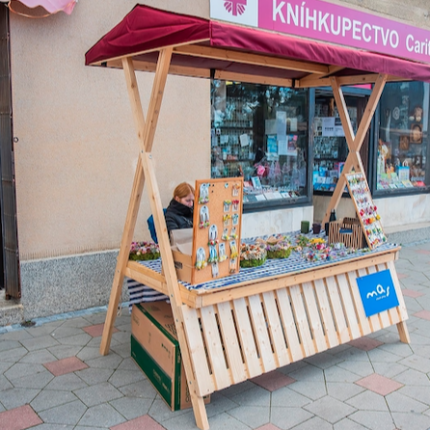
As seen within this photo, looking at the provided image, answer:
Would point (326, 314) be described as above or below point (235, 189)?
below

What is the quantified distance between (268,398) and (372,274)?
1.39m

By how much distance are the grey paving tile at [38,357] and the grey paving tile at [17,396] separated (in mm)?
465

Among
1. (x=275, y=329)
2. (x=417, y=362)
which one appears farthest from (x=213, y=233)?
(x=417, y=362)

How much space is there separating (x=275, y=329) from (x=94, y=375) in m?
1.36

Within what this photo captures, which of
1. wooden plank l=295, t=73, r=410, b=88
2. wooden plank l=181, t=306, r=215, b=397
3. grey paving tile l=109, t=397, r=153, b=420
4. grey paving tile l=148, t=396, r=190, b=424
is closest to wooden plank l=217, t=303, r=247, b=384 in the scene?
wooden plank l=181, t=306, r=215, b=397

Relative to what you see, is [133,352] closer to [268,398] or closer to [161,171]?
[268,398]

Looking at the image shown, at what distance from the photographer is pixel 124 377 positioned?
3684 mm

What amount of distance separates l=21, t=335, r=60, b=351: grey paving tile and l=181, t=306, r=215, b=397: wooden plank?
1.72m

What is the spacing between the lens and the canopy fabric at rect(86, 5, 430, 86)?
2.83m

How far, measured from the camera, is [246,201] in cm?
663

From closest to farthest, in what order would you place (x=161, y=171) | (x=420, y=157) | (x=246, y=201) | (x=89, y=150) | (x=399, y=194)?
(x=89, y=150)
(x=161, y=171)
(x=246, y=201)
(x=399, y=194)
(x=420, y=157)

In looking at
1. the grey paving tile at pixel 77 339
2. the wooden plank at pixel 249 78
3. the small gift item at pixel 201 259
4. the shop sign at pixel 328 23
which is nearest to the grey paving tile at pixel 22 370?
the grey paving tile at pixel 77 339

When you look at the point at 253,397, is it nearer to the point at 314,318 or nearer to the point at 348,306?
the point at 314,318

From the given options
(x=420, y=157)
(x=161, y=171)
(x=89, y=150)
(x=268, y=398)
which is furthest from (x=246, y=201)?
(x=420, y=157)
